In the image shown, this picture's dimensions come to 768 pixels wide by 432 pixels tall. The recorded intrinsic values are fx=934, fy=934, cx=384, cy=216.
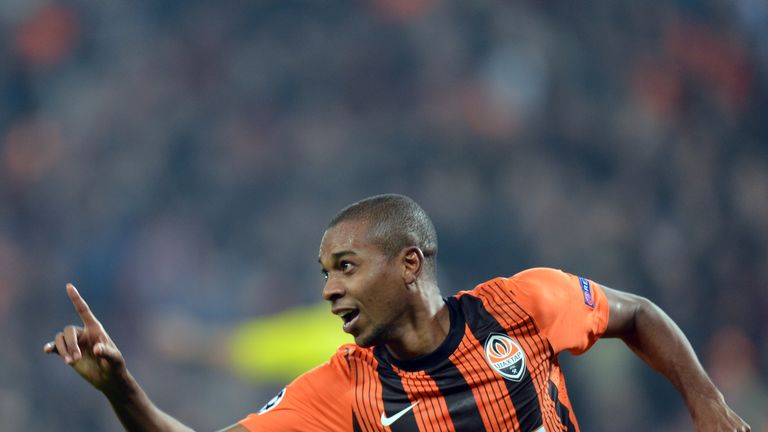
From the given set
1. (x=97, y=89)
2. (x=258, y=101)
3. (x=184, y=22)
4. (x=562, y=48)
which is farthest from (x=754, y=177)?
(x=97, y=89)

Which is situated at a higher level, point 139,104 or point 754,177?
point 139,104

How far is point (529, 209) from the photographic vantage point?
8.03m

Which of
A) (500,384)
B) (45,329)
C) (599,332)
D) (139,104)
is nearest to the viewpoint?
(500,384)

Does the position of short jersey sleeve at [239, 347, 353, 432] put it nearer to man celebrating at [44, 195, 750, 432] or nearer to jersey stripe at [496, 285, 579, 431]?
man celebrating at [44, 195, 750, 432]

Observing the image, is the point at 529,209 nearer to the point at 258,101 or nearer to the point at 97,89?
the point at 258,101

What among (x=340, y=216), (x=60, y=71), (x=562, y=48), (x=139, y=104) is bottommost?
(x=340, y=216)

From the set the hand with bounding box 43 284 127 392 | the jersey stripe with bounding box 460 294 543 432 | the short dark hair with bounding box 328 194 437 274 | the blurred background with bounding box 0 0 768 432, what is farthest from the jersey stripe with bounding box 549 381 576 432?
the blurred background with bounding box 0 0 768 432

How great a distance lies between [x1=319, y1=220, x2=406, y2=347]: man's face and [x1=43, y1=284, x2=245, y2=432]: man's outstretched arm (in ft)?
2.29

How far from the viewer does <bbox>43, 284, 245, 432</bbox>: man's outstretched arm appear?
8.79 ft

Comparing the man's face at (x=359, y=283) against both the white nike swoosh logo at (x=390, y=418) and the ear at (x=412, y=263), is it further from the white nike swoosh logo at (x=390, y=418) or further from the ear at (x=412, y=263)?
the white nike swoosh logo at (x=390, y=418)

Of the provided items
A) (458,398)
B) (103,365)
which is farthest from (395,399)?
(103,365)

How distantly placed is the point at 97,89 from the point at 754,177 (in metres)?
6.05

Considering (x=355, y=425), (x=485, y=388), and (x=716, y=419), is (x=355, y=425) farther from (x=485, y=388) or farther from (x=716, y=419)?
(x=716, y=419)

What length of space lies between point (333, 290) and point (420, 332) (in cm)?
38
